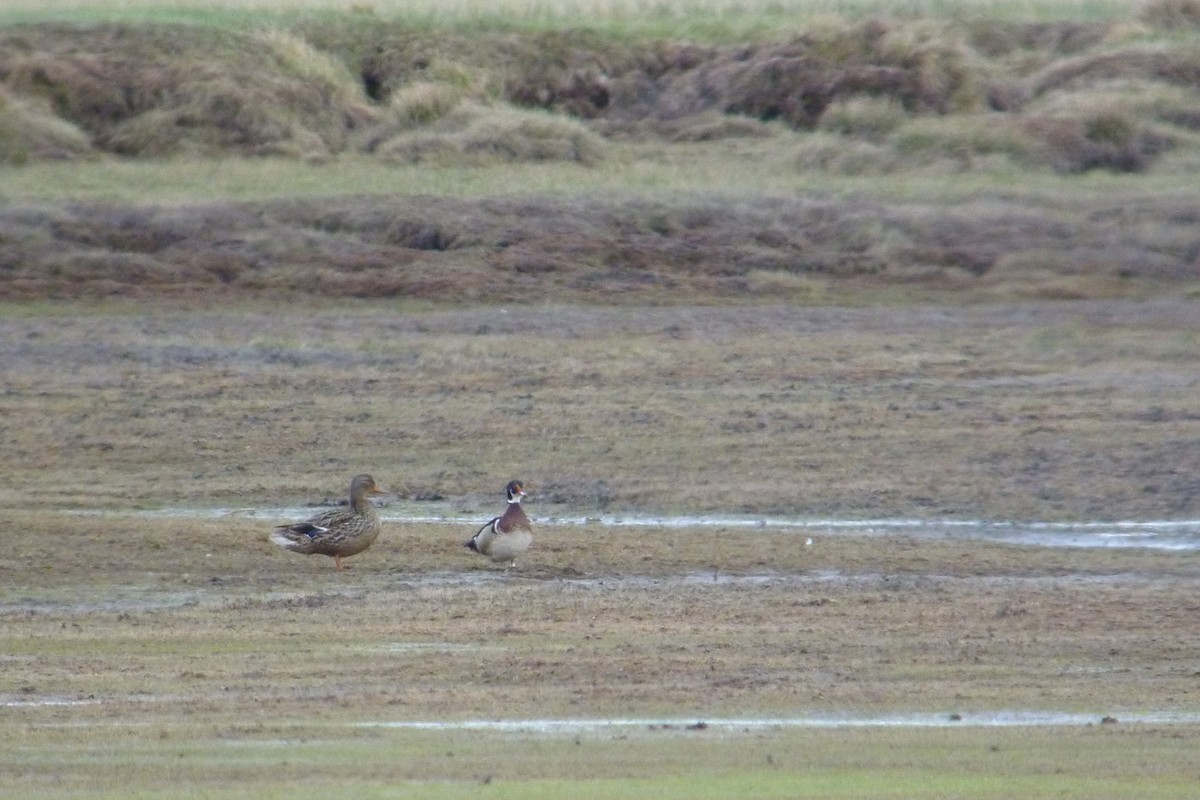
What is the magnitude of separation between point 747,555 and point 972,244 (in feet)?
31.1

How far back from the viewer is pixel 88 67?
87.9ft

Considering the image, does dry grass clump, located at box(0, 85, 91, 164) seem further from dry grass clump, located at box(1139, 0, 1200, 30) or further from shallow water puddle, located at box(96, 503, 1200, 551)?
dry grass clump, located at box(1139, 0, 1200, 30)

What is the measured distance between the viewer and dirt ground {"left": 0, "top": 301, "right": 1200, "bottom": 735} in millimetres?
9555

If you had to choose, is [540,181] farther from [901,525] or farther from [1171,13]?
[1171,13]

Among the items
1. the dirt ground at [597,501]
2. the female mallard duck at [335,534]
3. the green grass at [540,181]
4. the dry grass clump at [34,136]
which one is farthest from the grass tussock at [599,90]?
the female mallard duck at [335,534]

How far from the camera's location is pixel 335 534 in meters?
12.6

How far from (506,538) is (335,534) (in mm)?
1000

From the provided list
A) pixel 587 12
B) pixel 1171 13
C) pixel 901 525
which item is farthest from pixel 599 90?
pixel 901 525

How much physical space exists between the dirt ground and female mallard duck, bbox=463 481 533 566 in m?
0.13

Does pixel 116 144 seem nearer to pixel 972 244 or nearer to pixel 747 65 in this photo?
pixel 747 65

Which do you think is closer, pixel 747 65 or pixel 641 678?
pixel 641 678

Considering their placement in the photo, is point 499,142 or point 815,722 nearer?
point 815,722

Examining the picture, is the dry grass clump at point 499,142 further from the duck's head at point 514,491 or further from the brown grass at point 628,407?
the duck's head at point 514,491

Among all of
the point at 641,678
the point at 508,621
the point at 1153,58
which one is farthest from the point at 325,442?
the point at 1153,58
